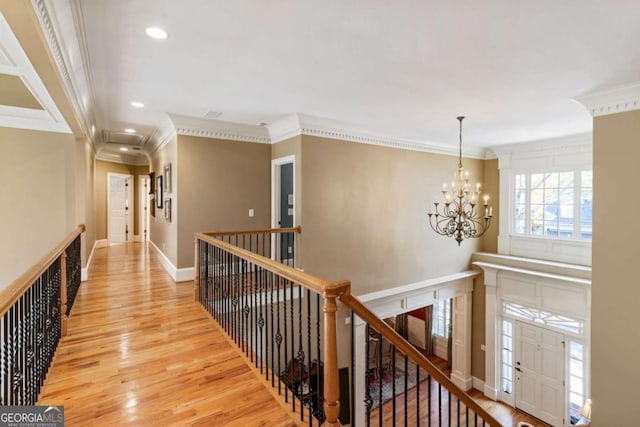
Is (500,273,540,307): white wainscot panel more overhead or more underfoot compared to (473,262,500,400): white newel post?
more overhead

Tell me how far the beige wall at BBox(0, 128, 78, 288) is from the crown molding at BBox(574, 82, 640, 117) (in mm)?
7022

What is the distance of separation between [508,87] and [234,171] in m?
4.14

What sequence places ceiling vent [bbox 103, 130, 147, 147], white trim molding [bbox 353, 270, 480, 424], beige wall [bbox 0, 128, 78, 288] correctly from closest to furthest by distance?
beige wall [bbox 0, 128, 78, 288], white trim molding [bbox 353, 270, 480, 424], ceiling vent [bbox 103, 130, 147, 147]

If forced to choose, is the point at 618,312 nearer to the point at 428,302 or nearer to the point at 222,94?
the point at 428,302

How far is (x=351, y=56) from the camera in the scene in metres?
2.96

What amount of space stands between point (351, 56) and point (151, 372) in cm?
313

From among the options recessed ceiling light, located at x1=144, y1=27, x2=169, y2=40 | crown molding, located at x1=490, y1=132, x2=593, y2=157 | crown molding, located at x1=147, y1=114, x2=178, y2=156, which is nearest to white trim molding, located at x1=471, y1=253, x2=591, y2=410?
crown molding, located at x1=490, y1=132, x2=593, y2=157

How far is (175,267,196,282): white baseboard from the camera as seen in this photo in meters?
5.27

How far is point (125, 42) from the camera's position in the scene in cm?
275

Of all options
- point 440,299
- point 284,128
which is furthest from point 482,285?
point 284,128

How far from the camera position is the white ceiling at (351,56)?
2283 millimetres

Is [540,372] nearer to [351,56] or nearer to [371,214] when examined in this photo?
[371,214]

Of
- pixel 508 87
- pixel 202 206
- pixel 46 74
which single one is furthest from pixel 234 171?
pixel 508 87

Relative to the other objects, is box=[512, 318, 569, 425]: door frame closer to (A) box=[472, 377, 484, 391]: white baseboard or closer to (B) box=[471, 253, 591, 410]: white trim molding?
(B) box=[471, 253, 591, 410]: white trim molding
